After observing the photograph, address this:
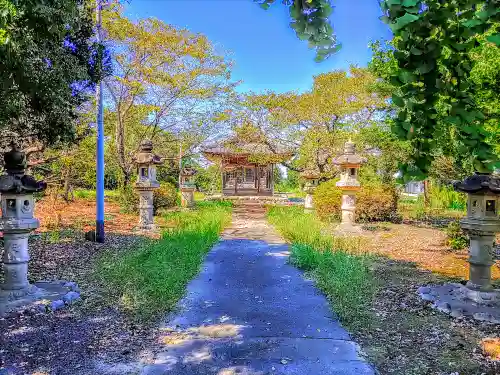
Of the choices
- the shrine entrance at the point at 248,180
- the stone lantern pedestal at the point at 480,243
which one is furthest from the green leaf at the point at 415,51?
the shrine entrance at the point at 248,180

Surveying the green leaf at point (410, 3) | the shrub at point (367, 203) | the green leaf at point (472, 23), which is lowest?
the shrub at point (367, 203)

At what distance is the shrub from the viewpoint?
11.3m

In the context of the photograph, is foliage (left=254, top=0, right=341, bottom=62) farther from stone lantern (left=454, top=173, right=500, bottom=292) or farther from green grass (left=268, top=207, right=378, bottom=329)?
stone lantern (left=454, top=173, right=500, bottom=292)

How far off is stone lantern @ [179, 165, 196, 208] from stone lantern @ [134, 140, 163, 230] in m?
5.69

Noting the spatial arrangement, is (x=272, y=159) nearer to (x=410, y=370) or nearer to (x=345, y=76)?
(x=345, y=76)

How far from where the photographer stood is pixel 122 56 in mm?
11078

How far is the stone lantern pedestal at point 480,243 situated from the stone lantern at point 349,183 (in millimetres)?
5268

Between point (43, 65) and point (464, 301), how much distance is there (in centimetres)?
529

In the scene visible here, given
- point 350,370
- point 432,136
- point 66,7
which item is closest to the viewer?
point 432,136

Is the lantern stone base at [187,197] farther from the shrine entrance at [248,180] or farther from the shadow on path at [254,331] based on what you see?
the shadow on path at [254,331]

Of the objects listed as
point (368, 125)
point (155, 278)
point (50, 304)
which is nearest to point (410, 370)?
point (155, 278)

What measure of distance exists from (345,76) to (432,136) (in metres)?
13.7

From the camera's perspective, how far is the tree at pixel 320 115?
12727 millimetres

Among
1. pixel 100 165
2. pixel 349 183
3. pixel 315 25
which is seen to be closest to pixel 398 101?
pixel 315 25
